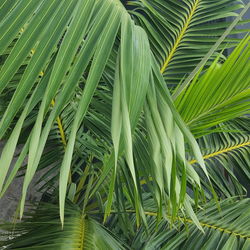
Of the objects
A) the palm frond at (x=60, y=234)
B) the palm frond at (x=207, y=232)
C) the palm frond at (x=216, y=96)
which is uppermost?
the palm frond at (x=216, y=96)

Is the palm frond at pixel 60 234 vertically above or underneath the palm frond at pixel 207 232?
above

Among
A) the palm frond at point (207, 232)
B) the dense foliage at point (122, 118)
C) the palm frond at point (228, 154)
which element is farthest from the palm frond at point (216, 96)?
the palm frond at point (228, 154)

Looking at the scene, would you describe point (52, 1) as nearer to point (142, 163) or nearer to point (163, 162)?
point (163, 162)

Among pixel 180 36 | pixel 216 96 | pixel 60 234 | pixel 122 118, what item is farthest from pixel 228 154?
pixel 122 118

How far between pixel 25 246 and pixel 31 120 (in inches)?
12.3

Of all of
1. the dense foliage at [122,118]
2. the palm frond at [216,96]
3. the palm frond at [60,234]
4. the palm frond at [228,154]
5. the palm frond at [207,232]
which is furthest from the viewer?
the palm frond at [228,154]

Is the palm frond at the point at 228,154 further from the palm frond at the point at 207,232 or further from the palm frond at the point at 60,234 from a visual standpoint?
the palm frond at the point at 60,234

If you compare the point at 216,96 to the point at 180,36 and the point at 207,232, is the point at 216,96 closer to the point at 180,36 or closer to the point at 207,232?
the point at 207,232

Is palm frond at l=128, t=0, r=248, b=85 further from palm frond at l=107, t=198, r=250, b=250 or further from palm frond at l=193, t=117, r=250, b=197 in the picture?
palm frond at l=107, t=198, r=250, b=250

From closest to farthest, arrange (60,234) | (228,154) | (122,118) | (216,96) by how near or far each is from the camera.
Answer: (122,118)
(60,234)
(216,96)
(228,154)

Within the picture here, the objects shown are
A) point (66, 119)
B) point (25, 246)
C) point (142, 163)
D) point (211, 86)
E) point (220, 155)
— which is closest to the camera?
point (142, 163)

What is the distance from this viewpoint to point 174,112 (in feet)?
3.04

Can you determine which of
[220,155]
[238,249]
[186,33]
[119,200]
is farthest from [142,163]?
[186,33]

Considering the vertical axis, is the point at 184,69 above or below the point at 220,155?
above
